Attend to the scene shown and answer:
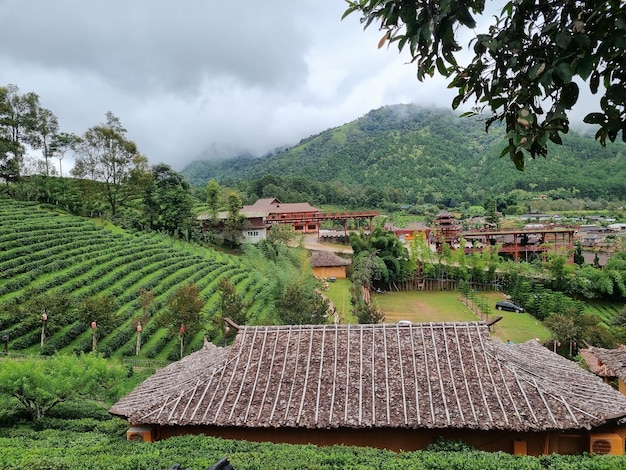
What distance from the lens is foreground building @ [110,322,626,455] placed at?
6559mm

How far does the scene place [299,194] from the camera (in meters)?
63.2

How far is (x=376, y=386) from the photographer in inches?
283

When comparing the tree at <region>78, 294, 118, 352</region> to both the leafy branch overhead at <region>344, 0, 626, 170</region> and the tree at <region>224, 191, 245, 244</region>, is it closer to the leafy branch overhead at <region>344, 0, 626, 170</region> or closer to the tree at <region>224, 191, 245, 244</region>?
the leafy branch overhead at <region>344, 0, 626, 170</region>

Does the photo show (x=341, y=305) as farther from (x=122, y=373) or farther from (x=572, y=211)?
(x=572, y=211)

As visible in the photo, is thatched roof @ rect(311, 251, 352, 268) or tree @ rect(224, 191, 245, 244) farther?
tree @ rect(224, 191, 245, 244)

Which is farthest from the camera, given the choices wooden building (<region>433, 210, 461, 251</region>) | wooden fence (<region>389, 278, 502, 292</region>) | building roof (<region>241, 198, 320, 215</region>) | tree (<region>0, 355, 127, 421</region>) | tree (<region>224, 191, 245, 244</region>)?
building roof (<region>241, 198, 320, 215</region>)

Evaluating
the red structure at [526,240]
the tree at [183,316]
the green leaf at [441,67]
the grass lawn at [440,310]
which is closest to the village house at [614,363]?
the green leaf at [441,67]

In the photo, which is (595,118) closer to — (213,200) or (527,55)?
(527,55)

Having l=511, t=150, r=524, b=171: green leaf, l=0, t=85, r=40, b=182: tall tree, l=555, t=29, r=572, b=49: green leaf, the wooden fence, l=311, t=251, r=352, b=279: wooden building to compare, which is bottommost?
the wooden fence

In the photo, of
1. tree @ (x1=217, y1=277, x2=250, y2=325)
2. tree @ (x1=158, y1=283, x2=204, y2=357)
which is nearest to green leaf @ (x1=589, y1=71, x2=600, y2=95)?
tree @ (x1=217, y1=277, x2=250, y2=325)

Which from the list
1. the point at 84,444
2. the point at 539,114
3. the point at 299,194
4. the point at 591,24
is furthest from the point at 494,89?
the point at 299,194

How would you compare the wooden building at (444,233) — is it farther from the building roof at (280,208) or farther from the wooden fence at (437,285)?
the building roof at (280,208)

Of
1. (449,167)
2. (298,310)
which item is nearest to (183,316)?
(298,310)

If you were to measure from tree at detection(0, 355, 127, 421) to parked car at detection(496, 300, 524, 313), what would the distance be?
25.3 metres
